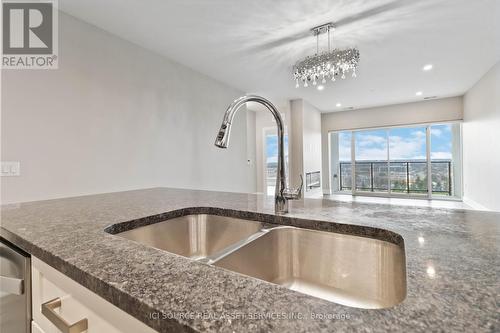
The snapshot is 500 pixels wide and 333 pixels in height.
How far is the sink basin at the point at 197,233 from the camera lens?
101 centimetres

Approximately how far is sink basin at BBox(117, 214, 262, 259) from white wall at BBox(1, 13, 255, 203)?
1594 millimetres

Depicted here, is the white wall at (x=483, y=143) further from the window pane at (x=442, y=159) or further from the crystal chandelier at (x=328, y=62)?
the crystal chandelier at (x=328, y=62)

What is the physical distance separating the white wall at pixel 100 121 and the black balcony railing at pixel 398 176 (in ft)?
16.8

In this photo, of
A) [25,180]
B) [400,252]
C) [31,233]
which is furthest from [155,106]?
[400,252]

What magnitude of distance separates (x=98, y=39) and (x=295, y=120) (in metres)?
4.08

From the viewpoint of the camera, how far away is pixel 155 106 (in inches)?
112

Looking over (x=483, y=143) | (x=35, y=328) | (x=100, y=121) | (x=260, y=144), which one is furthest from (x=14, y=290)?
(x=260, y=144)

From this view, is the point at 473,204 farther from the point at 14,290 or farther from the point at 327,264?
the point at 14,290

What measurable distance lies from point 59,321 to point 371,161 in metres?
7.35

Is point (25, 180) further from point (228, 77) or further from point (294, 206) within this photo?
point (228, 77)

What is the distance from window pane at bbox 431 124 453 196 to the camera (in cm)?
596

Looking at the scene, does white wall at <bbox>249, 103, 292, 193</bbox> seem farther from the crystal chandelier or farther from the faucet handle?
the faucet handle
